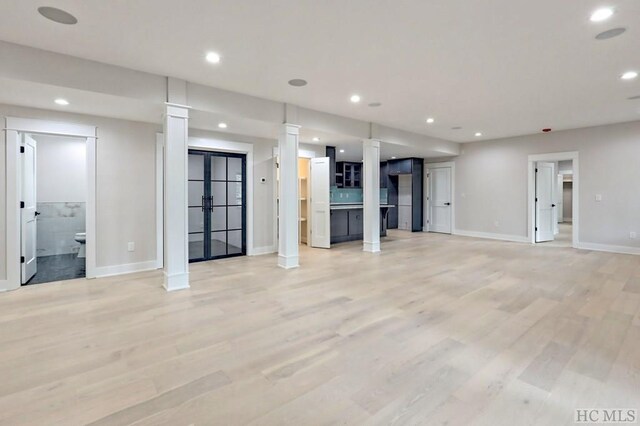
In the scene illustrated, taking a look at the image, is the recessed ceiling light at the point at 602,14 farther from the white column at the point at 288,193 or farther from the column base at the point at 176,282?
the column base at the point at 176,282

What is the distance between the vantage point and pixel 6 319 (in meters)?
3.00

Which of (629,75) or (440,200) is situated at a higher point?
(629,75)

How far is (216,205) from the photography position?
19.0ft

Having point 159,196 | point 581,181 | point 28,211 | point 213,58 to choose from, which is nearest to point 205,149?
point 159,196

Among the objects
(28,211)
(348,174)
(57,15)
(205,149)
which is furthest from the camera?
(348,174)

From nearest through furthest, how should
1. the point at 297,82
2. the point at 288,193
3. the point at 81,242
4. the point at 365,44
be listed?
the point at 365,44 < the point at 297,82 < the point at 288,193 < the point at 81,242

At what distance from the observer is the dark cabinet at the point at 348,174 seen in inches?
438

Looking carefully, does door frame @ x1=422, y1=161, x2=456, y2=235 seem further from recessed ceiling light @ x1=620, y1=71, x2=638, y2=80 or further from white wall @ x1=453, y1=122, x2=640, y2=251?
recessed ceiling light @ x1=620, y1=71, x2=638, y2=80

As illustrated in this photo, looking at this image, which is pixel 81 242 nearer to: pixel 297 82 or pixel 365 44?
pixel 297 82

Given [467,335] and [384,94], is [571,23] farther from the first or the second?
[467,335]

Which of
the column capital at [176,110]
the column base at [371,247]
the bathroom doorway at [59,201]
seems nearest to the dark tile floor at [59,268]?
the bathroom doorway at [59,201]

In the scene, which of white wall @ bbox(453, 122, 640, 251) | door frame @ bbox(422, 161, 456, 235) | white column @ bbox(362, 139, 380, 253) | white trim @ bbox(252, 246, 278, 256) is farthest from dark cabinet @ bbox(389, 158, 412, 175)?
white trim @ bbox(252, 246, 278, 256)

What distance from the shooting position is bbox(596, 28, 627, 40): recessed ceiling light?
283 centimetres

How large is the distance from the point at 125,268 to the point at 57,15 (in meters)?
3.45
